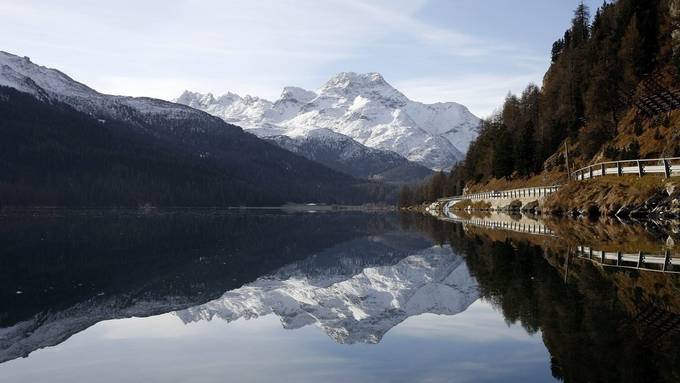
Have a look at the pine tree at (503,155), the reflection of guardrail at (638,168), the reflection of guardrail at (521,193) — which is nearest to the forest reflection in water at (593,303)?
the reflection of guardrail at (638,168)

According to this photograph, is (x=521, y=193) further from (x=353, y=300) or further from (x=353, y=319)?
(x=353, y=319)

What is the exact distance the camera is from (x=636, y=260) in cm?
2562

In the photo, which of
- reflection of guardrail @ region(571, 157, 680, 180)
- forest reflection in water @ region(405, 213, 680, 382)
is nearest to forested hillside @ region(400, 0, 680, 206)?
reflection of guardrail @ region(571, 157, 680, 180)

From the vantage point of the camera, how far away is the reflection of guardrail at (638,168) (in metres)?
52.3

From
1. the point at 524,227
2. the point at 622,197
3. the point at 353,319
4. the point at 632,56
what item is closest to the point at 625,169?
the point at 622,197

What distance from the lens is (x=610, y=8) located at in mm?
101125

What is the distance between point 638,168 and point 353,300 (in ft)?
137

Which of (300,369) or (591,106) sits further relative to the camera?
(591,106)

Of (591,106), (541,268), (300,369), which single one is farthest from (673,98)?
(300,369)

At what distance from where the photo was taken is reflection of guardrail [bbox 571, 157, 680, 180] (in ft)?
172

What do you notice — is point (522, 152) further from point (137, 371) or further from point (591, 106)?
point (137, 371)

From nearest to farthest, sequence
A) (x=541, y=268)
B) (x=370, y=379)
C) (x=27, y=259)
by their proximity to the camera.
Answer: (x=370, y=379)
(x=541, y=268)
(x=27, y=259)

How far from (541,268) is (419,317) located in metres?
8.20

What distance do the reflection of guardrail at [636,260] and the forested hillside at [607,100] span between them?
3481 cm
